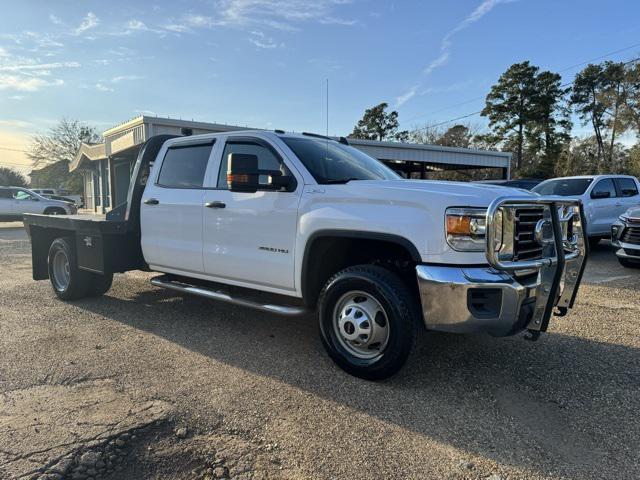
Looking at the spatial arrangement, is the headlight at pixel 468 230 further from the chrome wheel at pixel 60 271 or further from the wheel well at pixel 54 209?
the wheel well at pixel 54 209

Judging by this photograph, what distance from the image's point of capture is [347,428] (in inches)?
119

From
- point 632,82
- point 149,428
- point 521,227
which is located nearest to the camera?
point 149,428

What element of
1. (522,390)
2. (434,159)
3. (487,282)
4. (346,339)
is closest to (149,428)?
(346,339)

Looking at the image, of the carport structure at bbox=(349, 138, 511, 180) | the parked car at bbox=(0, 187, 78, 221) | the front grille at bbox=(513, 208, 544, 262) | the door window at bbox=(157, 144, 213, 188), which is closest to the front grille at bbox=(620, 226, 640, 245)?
the front grille at bbox=(513, 208, 544, 262)

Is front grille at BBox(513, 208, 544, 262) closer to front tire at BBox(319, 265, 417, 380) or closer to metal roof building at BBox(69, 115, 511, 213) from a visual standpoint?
front tire at BBox(319, 265, 417, 380)

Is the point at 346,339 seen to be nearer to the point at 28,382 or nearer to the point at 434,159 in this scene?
the point at 28,382

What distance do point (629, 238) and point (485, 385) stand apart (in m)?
6.18

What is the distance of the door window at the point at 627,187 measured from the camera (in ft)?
37.1

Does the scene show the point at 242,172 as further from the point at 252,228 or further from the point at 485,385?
the point at 485,385

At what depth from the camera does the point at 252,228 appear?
4395 mm

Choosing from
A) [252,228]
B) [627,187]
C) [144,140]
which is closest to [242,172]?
[252,228]

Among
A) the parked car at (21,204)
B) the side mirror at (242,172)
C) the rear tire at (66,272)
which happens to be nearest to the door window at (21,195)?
the parked car at (21,204)

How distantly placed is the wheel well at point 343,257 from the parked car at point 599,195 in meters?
8.18

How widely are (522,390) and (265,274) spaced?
230 centimetres
